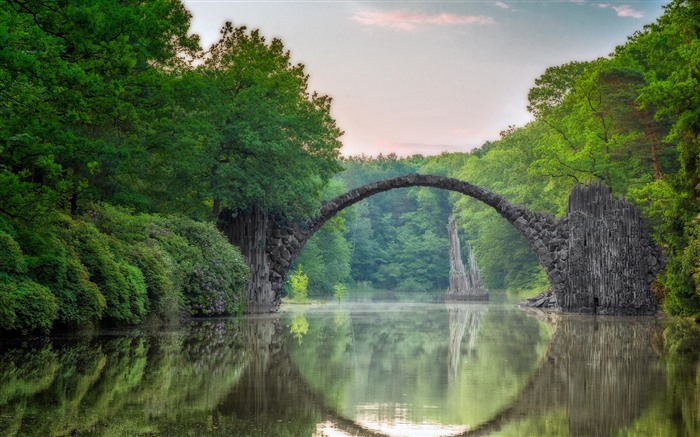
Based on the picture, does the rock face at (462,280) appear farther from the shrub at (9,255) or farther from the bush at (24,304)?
the shrub at (9,255)

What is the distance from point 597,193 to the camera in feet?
107

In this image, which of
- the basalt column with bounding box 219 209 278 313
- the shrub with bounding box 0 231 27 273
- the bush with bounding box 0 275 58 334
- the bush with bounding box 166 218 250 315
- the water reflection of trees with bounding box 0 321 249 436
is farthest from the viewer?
the basalt column with bounding box 219 209 278 313

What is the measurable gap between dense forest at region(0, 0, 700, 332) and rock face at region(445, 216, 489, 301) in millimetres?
6435

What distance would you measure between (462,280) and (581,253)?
776 inches

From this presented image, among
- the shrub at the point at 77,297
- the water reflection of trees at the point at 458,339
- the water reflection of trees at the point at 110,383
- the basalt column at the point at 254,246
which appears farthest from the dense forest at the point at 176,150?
the water reflection of trees at the point at 458,339

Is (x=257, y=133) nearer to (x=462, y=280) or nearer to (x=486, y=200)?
(x=486, y=200)

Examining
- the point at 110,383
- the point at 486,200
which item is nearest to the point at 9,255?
the point at 110,383

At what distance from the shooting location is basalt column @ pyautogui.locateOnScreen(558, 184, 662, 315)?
104 ft

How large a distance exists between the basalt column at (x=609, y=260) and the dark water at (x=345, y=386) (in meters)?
14.1

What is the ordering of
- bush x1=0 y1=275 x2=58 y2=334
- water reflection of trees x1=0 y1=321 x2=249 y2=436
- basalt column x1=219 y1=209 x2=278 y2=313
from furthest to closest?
1. basalt column x1=219 y1=209 x2=278 y2=313
2. bush x1=0 y1=275 x2=58 y2=334
3. water reflection of trees x1=0 y1=321 x2=249 y2=436

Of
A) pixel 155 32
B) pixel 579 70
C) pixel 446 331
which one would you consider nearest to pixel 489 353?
pixel 446 331

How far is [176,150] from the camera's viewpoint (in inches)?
1027

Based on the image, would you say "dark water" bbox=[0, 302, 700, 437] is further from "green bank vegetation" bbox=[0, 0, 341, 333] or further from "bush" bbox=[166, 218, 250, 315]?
"bush" bbox=[166, 218, 250, 315]

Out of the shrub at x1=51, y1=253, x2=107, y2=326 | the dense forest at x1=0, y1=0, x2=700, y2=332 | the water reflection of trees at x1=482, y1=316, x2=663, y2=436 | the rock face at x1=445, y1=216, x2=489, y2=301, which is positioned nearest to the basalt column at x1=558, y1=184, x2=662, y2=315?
the dense forest at x1=0, y1=0, x2=700, y2=332
